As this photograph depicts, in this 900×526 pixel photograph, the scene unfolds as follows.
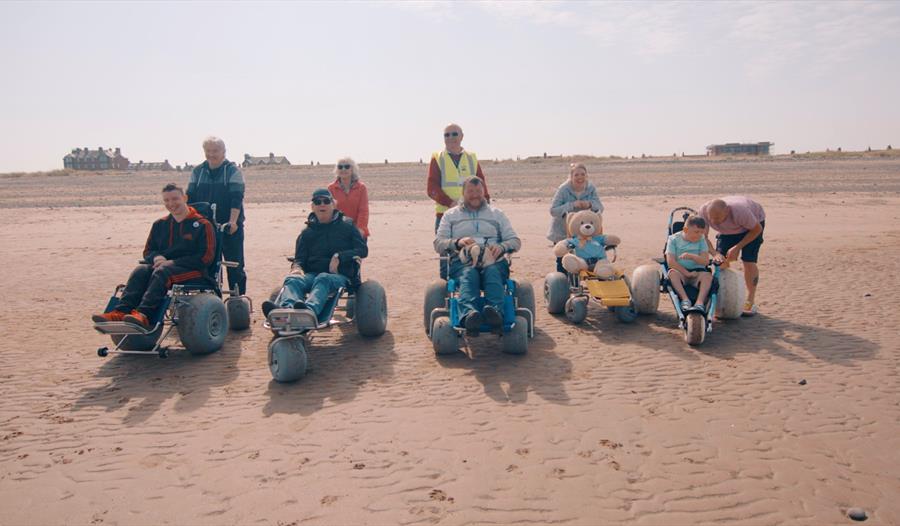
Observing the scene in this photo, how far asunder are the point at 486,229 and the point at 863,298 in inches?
226

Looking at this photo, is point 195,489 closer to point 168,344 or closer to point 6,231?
point 168,344

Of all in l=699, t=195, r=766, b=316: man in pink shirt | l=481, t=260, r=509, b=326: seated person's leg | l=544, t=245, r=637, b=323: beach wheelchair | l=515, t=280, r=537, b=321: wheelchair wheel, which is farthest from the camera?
l=699, t=195, r=766, b=316: man in pink shirt

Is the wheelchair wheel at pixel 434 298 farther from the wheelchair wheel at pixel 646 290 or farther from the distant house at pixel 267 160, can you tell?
the distant house at pixel 267 160

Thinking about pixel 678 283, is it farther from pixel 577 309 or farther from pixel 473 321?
pixel 473 321

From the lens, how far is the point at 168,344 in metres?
7.46

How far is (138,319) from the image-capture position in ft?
20.5

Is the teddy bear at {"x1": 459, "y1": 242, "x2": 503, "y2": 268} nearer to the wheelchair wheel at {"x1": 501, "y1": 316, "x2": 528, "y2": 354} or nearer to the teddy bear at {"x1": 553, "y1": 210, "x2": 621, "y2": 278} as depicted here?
the wheelchair wheel at {"x1": 501, "y1": 316, "x2": 528, "y2": 354}

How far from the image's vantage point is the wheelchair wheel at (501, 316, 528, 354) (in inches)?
259

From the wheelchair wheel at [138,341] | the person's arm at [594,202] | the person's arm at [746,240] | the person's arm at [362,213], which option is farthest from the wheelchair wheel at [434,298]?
the person's arm at [746,240]

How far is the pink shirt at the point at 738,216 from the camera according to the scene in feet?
25.8

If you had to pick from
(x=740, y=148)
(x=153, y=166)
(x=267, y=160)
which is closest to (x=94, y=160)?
(x=153, y=166)

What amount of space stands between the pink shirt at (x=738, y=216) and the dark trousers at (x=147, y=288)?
6.36 meters

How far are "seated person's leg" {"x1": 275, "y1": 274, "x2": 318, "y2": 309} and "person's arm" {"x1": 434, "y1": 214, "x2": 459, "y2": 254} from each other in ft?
4.79

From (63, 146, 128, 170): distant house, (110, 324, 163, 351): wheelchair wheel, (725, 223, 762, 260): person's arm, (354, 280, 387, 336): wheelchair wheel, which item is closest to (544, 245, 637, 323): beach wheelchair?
(725, 223, 762, 260): person's arm
